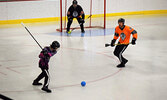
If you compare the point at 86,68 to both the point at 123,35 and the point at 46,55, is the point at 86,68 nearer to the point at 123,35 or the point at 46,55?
the point at 123,35

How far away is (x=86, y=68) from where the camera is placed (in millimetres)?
8148

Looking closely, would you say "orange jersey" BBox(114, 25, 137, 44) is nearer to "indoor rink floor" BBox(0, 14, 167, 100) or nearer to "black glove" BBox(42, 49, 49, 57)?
"indoor rink floor" BBox(0, 14, 167, 100)

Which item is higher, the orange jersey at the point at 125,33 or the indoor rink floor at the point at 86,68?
the orange jersey at the point at 125,33

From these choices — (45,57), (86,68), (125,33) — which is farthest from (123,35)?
(45,57)

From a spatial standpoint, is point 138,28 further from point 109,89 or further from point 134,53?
point 109,89

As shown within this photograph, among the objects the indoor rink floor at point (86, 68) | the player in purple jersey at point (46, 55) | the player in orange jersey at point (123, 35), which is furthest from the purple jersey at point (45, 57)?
the player in orange jersey at point (123, 35)

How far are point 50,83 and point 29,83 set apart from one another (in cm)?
42

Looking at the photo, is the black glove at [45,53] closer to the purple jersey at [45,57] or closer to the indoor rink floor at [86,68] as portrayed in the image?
the purple jersey at [45,57]

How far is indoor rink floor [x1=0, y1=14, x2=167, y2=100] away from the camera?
630 cm

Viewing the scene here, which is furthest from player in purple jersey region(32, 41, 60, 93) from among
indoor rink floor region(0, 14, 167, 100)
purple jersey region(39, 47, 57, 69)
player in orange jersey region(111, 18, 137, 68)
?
player in orange jersey region(111, 18, 137, 68)

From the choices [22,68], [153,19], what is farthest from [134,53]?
[153,19]

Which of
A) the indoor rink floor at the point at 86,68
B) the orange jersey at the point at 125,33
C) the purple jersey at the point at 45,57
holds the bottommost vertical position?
the indoor rink floor at the point at 86,68

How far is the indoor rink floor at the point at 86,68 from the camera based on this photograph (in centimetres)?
630

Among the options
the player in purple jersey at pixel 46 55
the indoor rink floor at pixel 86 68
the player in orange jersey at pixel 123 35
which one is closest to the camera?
the player in purple jersey at pixel 46 55
